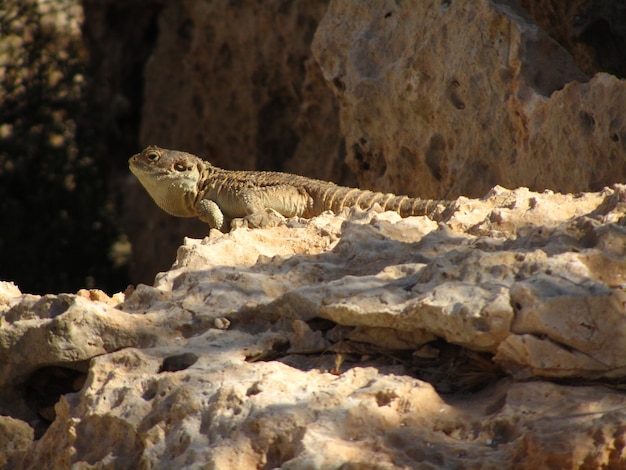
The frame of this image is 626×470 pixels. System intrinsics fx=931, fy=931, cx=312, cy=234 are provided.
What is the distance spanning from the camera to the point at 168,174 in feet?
21.8

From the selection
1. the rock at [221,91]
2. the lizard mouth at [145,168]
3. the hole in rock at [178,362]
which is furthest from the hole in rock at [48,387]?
the rock at [221,91]

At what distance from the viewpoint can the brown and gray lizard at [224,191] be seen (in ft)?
20.0

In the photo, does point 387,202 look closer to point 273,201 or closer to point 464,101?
point 464,101

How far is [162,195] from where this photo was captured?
6.74 m

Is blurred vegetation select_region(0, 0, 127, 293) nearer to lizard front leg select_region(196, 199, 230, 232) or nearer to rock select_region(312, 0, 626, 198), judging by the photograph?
lizard front leg select_region(196, 199, 230, 232)

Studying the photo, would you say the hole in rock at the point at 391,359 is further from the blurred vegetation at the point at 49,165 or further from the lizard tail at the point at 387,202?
the blurred vegetation at the point at 49,165

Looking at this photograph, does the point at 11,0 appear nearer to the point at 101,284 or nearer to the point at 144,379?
the point at 101,284

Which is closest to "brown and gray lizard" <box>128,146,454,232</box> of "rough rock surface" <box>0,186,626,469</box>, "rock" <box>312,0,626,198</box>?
"rock" <box>312,0,626,198</box>

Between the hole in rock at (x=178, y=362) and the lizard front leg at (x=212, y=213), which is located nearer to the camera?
the hole in rock at (x=178, y=362)

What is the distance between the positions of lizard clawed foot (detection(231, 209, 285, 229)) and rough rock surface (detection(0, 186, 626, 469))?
161 centimetres

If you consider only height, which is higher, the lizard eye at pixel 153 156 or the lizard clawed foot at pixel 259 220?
the lizard eye at pixel 153 156

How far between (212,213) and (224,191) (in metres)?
0.19

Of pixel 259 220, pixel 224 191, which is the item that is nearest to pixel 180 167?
pixel 224 191

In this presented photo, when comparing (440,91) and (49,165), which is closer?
(440,91)
